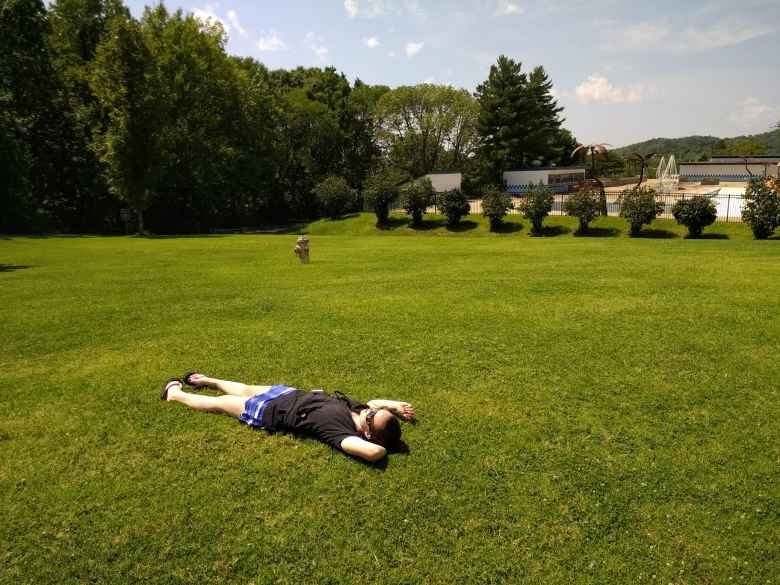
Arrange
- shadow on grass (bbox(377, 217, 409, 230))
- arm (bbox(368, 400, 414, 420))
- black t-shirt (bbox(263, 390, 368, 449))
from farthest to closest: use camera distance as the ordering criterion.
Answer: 1. shadow on grass (bbox(377, 217, 409, 230))
2. arm (bbox(368, 400, 414, 420))
3. black t-shirt (bbox(263, 390, 368, 449))

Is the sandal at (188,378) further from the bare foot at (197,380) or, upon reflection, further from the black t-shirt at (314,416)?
the black t-shirt at (314,416)

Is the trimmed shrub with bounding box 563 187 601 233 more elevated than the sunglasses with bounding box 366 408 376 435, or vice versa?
the trimmed shrub with bounding box 563 187 601 233

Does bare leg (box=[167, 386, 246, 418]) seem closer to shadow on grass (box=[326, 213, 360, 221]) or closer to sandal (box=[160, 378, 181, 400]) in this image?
sandal (box=[160, 378, 181, 400])

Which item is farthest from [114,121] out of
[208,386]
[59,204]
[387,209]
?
[208,386]

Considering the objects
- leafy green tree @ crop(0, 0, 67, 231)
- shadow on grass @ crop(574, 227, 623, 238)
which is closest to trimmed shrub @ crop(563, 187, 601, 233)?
shadow on grass @ crop(574, 227, 623, 238)

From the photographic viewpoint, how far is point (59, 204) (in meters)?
35.3

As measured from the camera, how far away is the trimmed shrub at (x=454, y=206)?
3108 centimetres

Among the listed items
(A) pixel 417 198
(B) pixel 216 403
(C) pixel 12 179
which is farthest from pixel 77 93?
(B) pixel 216 403

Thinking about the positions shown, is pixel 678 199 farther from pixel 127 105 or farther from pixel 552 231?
pixel 127 105

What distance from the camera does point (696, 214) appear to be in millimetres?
23625

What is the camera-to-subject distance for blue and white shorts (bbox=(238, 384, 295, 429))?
532 centimetres

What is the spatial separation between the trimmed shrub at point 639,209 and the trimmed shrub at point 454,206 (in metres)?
9.06

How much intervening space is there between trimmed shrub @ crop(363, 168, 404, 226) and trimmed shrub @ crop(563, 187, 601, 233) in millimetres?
11375

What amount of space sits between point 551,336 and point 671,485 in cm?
355
